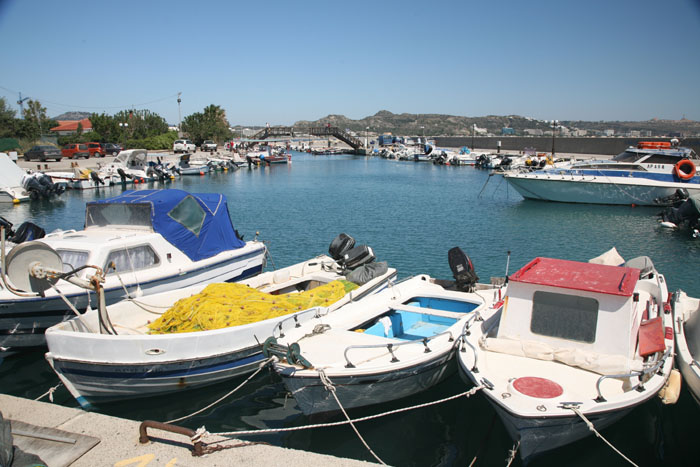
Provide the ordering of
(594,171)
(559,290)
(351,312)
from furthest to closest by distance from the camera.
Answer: (594,171) → (351,312) → (559,290)

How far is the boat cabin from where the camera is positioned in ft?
24.8

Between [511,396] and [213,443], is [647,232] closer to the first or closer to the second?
[511,396]

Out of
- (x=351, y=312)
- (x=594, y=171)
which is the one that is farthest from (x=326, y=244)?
(x=594, y=171)

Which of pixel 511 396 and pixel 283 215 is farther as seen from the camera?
pixel 283 215

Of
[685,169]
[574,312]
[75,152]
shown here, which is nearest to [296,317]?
[574,312]

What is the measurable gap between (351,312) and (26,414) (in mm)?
5797

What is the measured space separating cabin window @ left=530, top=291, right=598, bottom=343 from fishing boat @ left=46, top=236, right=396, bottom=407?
14.2ft

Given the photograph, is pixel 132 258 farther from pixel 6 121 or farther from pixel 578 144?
pixel 578 144

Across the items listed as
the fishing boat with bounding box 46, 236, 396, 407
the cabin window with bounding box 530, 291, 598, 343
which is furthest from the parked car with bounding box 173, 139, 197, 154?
the cabin window with bounding box 530, 291, 598, 343

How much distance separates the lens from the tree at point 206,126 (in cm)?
10000

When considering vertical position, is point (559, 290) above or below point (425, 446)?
above

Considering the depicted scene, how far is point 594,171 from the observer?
35.7 meters

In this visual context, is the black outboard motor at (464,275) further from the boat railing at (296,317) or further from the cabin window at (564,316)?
the cabin window at (564,316)

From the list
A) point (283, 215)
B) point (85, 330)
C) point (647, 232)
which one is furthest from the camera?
point (283, 215)
